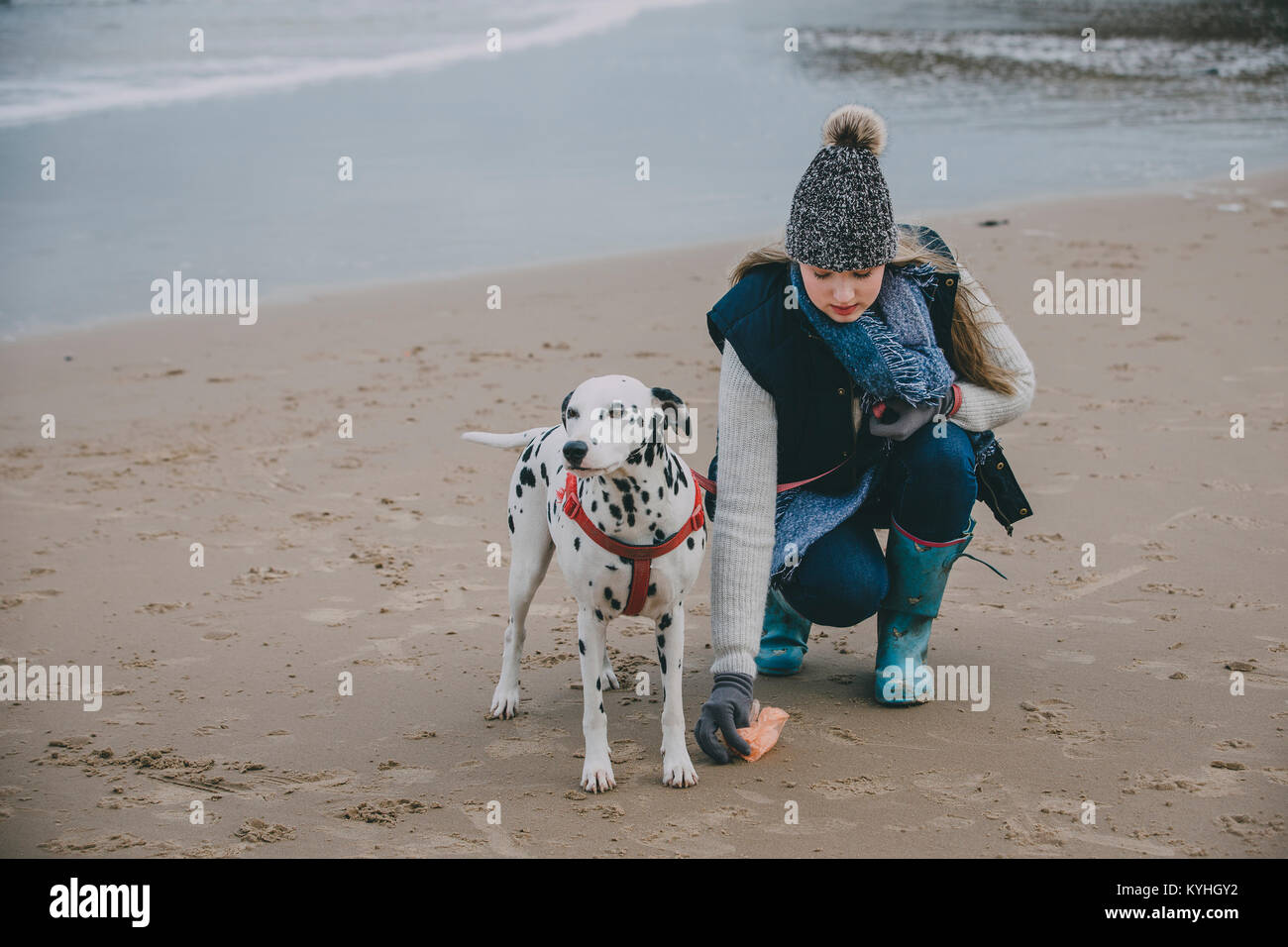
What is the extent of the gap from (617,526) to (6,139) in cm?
1305

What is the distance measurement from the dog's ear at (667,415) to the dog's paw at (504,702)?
118 cm

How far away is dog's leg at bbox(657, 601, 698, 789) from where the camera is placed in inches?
141

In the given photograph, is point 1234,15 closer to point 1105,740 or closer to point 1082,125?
point 1082,125

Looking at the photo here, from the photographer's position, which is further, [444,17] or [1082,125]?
[444,17]

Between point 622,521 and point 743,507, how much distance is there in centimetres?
58

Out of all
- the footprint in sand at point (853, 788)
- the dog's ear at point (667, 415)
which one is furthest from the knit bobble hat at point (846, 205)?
the footprint in sand at point (853, 788)

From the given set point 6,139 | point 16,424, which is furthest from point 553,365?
point 6,139

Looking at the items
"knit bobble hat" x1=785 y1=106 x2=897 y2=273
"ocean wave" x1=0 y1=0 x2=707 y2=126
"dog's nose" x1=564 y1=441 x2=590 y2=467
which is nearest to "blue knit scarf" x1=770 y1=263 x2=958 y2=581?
"knit bobble hat" x1=785 y1=106 x2=897 y2=273

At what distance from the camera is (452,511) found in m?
5.89

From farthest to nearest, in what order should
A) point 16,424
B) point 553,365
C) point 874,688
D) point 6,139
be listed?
point 6,139 → point 553,365 → point 16,424 → point 874,688

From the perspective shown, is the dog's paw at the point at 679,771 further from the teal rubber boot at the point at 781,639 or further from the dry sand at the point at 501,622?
the teal rubber boot at the point at 781,639

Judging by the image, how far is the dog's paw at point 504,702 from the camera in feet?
13.5
